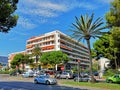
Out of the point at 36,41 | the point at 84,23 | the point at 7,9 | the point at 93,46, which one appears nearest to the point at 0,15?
the point at 7,9

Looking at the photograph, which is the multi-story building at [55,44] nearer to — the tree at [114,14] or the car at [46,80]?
the car at [46,80]

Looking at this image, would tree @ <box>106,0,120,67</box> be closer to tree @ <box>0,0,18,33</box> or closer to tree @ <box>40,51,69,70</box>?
tree @ <box>0,0,18,33</box>

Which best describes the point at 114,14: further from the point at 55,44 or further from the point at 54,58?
the point at 55,44

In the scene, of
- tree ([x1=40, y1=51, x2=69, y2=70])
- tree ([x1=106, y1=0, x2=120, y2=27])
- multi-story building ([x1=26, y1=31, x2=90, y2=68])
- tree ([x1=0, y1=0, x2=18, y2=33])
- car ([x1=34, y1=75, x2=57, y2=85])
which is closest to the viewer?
tree ([x1=0, y1=0, x2=18, y2=33])

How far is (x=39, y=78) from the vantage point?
4694cm

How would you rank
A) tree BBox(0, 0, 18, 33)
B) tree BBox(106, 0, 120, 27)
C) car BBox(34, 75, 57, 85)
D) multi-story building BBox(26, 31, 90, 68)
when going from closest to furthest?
tree BBox(0, 0, 18, 33) < tree BBox(106, 0, 120, 27) < car BBox(34, 75, 57, 85) < multi-story building BBox(26, 31, 90, 68)

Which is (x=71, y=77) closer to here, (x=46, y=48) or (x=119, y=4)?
(x=119, y=4)

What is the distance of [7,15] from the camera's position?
14695 mm

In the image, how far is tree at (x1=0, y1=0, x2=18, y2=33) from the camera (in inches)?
558

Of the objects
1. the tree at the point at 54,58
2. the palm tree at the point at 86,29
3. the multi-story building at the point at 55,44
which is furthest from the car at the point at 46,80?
the multi-story building at the point at 55,44

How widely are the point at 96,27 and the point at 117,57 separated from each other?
948 inches

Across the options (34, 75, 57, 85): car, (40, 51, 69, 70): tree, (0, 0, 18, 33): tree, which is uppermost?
A: (40, 51, 69, 70): tree

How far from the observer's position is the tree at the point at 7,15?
14169 mm

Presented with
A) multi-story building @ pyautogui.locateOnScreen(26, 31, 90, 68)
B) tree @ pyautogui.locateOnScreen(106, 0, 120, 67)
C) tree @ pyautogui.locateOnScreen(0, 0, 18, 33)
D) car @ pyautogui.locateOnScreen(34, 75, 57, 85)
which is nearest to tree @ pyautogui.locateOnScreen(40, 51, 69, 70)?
multi-story building @ pyautogui.locateOnScreen(26, 31, 90, 68)
